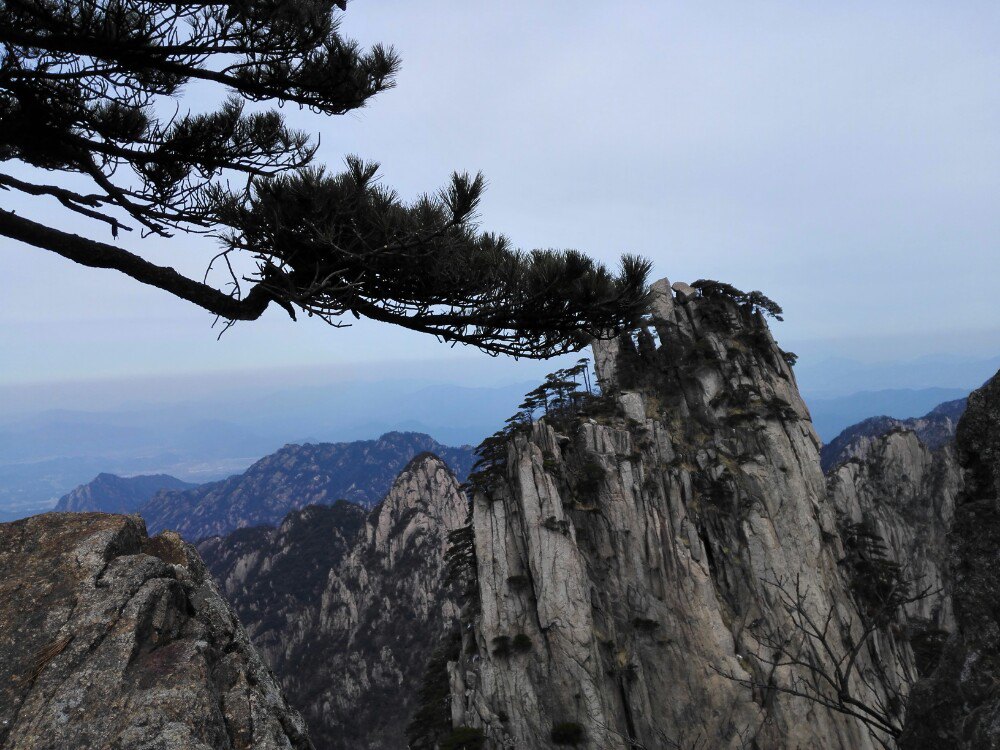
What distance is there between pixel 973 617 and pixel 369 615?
9475 cm

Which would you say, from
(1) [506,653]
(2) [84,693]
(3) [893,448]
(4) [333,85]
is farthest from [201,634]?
(3) [893,448]

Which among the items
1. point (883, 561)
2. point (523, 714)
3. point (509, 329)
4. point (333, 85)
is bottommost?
point (523, 714)

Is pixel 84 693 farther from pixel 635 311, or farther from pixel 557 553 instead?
pixel 557 553

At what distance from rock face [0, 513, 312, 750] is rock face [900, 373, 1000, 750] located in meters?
4.70

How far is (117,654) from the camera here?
405cm

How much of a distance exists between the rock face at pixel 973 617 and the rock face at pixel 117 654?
4704 mm

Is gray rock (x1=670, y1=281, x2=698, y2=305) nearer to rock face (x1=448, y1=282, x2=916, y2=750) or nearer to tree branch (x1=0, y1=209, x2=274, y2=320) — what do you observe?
rock face (x1=448, y1=282, x2=916, y2=750)

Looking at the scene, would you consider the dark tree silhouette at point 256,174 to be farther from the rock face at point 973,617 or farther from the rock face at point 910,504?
the rock face at point 910,504

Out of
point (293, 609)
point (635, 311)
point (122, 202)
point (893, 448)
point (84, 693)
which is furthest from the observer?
point (293, 609)

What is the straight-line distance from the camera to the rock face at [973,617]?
11.4 ft

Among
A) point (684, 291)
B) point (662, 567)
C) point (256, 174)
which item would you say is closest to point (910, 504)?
point (684, 291)

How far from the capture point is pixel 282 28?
5773mm

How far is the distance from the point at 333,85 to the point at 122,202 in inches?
109

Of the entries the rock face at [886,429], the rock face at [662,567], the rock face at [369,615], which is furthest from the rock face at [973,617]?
the rock face at [886,429]
